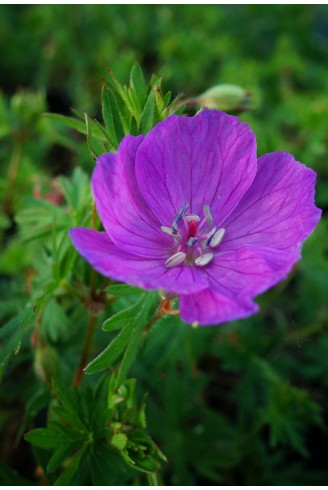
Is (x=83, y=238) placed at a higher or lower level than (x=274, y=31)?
higher

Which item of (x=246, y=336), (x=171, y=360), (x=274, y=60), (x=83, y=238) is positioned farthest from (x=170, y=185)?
(x=274, y=60)

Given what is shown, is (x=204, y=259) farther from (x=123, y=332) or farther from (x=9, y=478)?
(x=9, y=478)

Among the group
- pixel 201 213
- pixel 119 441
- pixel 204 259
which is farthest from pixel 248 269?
pixel 119 441

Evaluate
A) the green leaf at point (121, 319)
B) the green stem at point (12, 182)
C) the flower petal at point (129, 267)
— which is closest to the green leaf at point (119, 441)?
the green leaf at point (121, 319)

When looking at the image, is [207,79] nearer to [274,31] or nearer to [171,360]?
[274,31]

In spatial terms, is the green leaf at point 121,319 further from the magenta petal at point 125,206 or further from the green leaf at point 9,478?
the green leaf at point 9,478

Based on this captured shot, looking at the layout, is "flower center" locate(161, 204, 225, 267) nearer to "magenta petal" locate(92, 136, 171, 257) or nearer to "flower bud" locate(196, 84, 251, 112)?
"magenta petal" locate(92, 136, 171, 257)
